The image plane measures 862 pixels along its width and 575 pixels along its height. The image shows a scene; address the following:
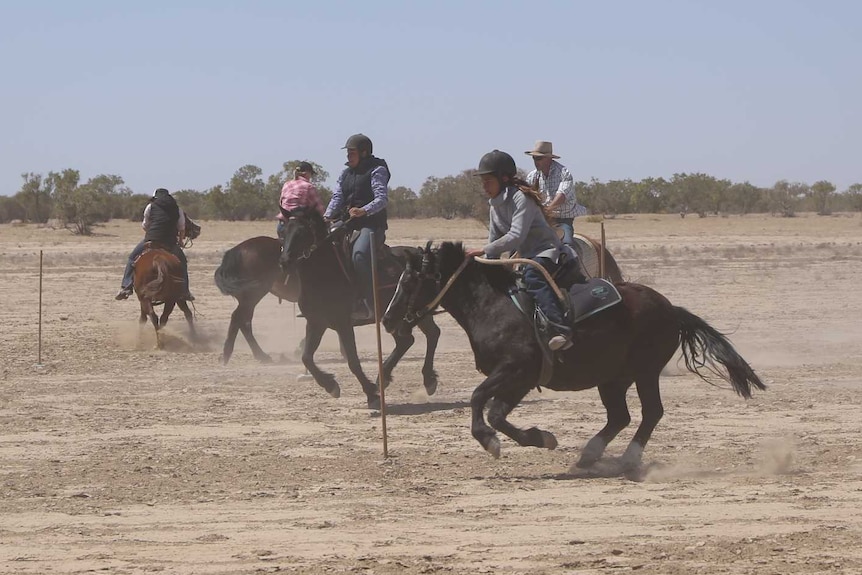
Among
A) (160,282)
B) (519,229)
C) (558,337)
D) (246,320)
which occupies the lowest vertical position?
(246,320)

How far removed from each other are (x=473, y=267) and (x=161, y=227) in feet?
34.9

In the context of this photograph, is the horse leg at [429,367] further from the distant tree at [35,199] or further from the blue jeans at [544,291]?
the distant tree at [35,199]

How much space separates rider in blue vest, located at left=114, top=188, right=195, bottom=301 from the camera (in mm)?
19641

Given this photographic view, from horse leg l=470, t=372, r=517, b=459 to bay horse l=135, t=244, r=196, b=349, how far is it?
1032cm

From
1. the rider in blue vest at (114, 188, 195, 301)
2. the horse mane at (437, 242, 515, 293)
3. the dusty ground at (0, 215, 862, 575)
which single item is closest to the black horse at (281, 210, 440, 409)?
the dusty ground at (0, 215, 862, 575)

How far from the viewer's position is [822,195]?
10194 centimetres

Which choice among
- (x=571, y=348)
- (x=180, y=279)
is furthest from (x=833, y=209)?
(x=571, y=348)

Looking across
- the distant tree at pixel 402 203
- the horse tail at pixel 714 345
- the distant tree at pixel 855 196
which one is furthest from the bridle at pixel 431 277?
the distant tree at pixel 855 196

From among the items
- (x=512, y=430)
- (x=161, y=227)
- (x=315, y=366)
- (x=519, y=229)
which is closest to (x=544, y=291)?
(x=519, y=229)

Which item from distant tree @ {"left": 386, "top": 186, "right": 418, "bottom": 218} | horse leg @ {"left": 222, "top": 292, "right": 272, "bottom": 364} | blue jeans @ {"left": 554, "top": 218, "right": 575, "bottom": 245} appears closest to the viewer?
blue jeans @ {"left": 554, "top": 218, "right": 575, "bottom": 245}

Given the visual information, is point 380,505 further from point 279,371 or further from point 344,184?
point 279,371

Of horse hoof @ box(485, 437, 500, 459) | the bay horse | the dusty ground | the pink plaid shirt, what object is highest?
the pink plaid shirt

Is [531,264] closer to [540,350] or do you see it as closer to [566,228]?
[540,350]

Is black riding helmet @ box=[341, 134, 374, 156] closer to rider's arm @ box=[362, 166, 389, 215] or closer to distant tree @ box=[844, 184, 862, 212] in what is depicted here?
rider's arm @ box=[362, 166, 389, 215]
